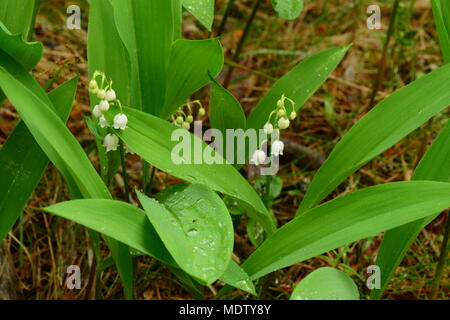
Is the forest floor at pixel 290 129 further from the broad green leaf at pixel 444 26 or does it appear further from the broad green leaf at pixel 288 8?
the broad green leaf at pixel 444 26

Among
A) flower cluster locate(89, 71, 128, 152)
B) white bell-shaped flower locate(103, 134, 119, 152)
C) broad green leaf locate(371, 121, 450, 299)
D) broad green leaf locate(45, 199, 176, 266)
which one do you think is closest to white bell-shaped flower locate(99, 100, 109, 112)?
flower cluster locate(89, 71, 128, 152)

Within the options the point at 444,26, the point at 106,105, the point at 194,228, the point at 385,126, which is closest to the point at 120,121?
the point at 106,105

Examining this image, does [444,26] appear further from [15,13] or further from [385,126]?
[15,13]

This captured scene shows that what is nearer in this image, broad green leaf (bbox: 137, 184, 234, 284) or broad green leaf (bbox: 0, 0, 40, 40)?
broad green leaf (bbox: 137, 184, 234, 284)

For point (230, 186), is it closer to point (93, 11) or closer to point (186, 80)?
point (186, 80)

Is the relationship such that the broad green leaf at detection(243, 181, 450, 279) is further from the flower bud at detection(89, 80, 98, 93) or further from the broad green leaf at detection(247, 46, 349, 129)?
the flower bud at detection(89, 80, 98, 93)

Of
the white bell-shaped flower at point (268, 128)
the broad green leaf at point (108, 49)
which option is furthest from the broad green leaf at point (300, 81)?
the broad green leaf at point (108, 49)

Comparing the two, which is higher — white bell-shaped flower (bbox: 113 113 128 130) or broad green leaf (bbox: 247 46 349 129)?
broad green leaf (bbox: 247 46 349 129)
